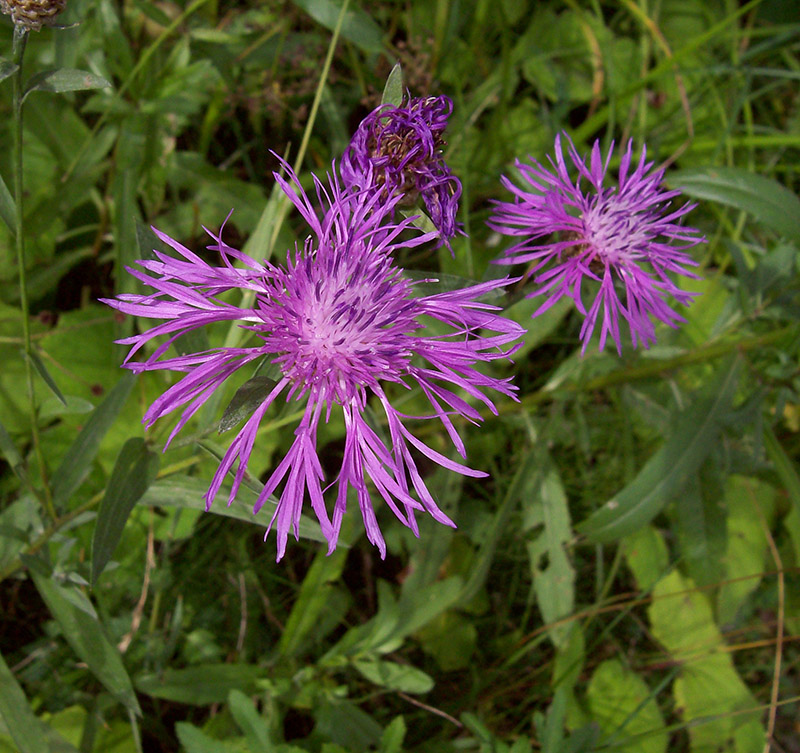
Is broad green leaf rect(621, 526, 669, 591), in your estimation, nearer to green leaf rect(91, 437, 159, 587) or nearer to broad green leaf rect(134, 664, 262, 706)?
broad green leaf rect(134, 664, 262, 706)

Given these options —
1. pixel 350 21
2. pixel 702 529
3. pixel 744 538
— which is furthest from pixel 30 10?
pixel 744 538

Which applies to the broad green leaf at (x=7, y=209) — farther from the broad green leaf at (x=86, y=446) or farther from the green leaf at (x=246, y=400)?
the green leaf at (x=246, y=400)

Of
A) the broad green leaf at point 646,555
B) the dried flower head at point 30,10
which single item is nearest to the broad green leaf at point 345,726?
the broad green leaf at point 646,555

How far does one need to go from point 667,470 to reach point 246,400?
1377 mm

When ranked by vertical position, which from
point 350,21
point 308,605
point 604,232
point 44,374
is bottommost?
point 308,605

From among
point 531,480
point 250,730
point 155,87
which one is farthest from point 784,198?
point 250,730

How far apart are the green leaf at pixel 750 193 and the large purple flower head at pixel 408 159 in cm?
92

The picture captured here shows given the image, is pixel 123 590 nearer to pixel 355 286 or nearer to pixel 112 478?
pixel 112 478

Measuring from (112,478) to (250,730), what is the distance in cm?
72

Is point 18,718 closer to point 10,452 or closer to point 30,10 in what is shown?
point 10,452

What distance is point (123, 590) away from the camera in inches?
76.9

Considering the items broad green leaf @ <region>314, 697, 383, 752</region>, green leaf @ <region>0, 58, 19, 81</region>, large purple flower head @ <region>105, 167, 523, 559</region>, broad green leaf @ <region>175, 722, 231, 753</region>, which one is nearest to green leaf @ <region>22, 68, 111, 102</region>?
green leaf @ <region>0, 58, 19, 81</region>

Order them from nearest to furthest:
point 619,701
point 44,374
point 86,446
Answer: point 44,374
point 86,446
point 619,701

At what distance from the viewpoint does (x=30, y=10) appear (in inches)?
42.1
